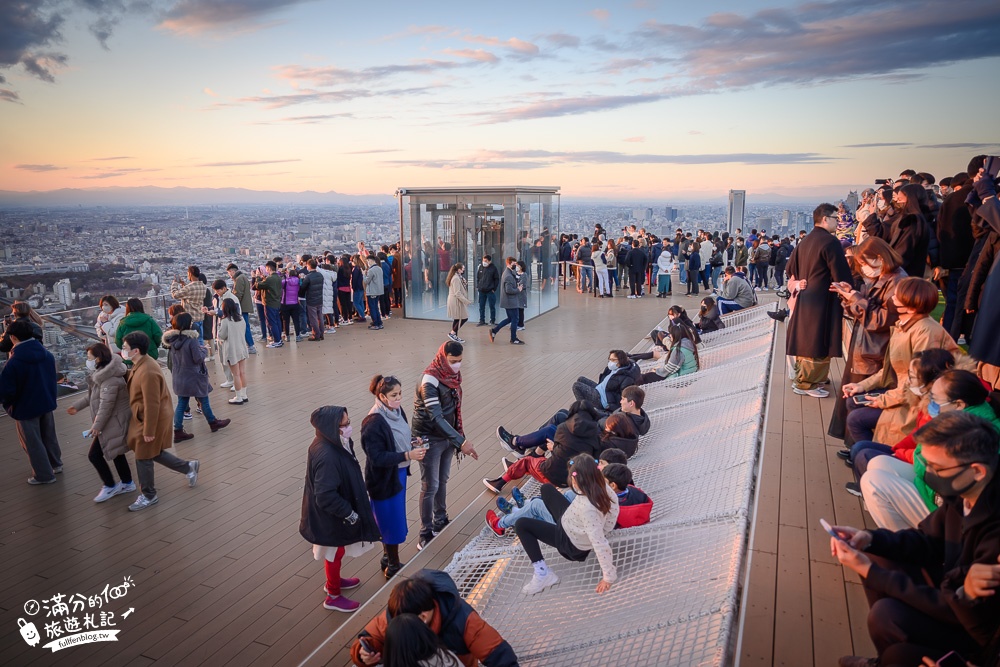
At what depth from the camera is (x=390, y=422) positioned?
4.89m

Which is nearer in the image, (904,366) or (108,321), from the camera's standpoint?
(904,366)

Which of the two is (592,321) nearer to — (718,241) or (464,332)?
(464,332)

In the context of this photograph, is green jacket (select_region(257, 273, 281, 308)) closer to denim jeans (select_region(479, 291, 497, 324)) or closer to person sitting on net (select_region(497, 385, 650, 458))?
denim jeans (select_region(479, 291, 497, 324))

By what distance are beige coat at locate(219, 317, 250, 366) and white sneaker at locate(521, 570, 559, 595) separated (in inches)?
277

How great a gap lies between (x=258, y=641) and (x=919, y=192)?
303 inches

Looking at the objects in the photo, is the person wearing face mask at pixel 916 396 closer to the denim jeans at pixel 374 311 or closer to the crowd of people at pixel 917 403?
the crowd of people at pixel 917 403

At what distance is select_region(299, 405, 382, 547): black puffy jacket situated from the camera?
4375mm

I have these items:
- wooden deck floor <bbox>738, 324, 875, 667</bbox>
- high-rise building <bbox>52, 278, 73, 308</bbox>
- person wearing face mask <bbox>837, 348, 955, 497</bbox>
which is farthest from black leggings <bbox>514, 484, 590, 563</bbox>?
high-rise building <bbox>52, 278, 73, 308</bbox>

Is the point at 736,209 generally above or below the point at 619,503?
above

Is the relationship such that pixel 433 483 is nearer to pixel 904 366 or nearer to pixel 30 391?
pixel 904 366

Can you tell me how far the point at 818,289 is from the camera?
19.9ft

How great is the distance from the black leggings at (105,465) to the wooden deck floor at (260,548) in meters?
0.26

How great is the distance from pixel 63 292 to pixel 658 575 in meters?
12.0

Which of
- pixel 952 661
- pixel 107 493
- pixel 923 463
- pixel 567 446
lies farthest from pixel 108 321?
pixel 952 661
